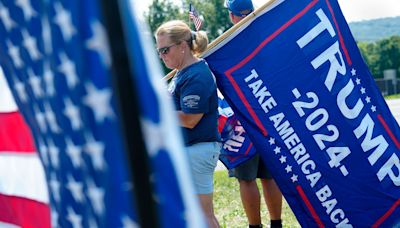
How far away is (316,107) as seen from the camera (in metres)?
4.05

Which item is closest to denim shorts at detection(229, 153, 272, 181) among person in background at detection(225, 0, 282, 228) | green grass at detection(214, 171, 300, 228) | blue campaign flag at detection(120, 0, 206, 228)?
person in background at detection(225, 0, 282, 228)

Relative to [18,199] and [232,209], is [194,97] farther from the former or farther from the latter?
[232,209]

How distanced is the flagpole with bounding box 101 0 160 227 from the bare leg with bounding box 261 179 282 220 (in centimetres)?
403

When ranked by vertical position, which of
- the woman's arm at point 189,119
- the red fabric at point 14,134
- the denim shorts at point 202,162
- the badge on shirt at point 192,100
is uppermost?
the red fabric at point 14,134

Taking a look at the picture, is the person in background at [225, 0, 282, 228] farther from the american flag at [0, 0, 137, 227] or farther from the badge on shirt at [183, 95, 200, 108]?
the american flag at [0, 0, 137, 227]

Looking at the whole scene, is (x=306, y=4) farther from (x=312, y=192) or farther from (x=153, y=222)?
(x=153, y=222)

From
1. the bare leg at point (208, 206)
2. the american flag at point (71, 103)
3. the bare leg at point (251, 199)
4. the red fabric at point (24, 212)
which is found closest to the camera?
the american flag at point (71, 103)

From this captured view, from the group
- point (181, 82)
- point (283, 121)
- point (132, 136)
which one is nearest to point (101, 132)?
point (132, 136)

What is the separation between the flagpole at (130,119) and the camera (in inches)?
39.6

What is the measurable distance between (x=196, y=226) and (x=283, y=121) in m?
3.04

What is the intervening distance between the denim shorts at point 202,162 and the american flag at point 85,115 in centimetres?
230

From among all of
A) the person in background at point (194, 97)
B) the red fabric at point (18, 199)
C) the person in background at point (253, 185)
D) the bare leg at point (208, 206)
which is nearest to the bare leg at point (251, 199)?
the person in background at point (253, 185)

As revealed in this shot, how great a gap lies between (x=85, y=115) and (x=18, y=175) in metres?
0.84

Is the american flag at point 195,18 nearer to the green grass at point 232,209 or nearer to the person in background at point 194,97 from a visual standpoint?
the person in background at point 194,97
